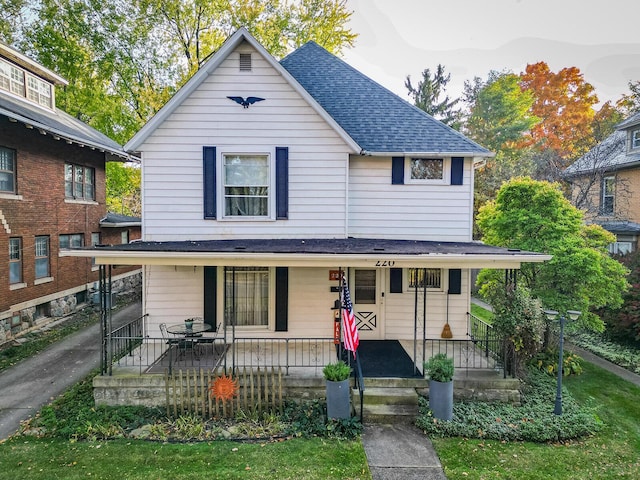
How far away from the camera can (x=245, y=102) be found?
31.2 feet

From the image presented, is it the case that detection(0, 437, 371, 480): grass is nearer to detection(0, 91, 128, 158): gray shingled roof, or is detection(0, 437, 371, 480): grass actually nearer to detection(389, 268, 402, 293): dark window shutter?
detection(389, 268, 402, 293): dark window shutter

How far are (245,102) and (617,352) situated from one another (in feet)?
45.7

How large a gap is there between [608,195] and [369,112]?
1772 cm

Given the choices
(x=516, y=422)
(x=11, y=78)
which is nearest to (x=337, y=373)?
(x=516, y=422)

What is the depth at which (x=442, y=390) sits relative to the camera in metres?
6.84

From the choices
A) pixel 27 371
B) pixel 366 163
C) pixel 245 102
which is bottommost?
pixel 27 371

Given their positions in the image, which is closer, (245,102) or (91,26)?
(245,102)

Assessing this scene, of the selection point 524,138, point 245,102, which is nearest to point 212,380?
point 245,102

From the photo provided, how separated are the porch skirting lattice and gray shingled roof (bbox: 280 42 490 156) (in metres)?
6.95

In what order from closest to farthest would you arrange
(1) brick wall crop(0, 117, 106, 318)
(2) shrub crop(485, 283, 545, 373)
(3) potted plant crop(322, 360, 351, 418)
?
(3) potted plant crop(322, 360, 351, 418) < (2) shrub crop(485, 283, 545, 373) < (1) brick wall crop(0, 117, 106, 318)

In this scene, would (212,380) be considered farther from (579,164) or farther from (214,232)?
(579,164)

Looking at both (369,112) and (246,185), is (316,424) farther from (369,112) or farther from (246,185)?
(369,112)

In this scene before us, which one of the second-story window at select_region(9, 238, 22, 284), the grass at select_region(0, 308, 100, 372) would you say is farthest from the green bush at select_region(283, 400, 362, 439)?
the second-story window at select_region(9, 238, 22, 284)

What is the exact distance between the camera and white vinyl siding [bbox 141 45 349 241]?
31.2 feet
